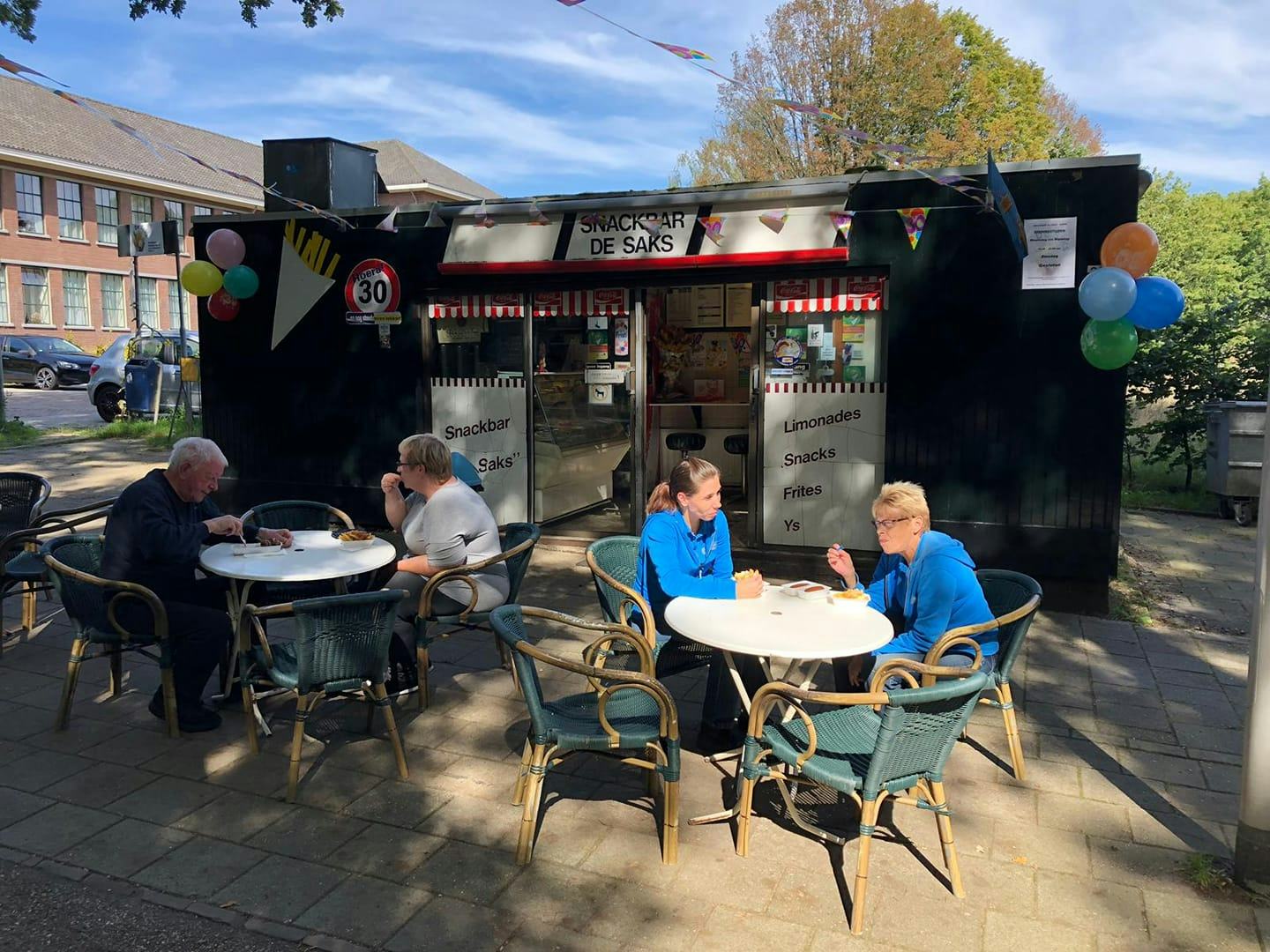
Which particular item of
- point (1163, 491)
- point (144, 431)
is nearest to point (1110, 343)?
point (1163, 491)

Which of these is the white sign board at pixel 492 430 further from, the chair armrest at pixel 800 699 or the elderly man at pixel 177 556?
the chair armrest at pixel 800 699

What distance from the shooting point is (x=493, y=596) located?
501 centimetres

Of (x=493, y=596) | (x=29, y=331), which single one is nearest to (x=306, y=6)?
(x=493, y=596)

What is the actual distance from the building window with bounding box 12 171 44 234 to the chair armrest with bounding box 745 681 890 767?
3821cm

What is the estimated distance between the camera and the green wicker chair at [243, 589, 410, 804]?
12.6ft

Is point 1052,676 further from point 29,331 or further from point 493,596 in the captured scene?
point 29,331

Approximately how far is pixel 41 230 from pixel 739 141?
2439 centimetres

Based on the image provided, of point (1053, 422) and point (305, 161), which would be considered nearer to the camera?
point (1053, 422)

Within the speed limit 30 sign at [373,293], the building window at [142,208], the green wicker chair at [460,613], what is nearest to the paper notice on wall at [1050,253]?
the green wicker chair at [460,613]

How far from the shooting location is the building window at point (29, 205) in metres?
33.6

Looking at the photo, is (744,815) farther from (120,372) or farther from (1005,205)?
(120,372)

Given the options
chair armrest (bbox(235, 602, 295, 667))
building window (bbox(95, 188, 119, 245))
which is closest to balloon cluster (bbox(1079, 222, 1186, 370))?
chair armrest (bbox(235, 602, 295, 667))

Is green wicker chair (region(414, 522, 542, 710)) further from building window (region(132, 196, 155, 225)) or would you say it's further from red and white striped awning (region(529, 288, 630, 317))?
building window (region(132, 196, 155, 225))

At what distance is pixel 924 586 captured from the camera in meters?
3.91
